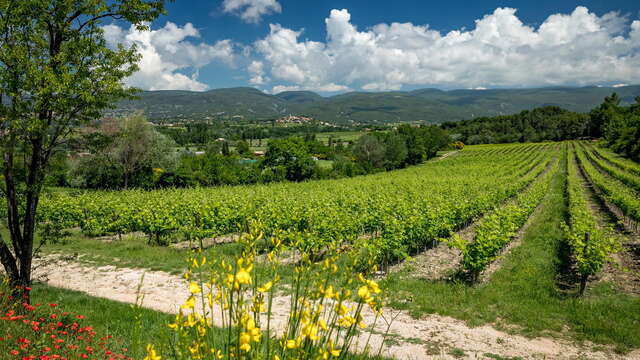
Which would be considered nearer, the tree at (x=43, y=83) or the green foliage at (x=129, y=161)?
the tree at (x=43, y=83)

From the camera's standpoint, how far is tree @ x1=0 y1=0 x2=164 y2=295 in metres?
5.76

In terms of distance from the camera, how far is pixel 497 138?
355 feet

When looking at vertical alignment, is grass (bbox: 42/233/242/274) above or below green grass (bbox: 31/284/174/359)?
below

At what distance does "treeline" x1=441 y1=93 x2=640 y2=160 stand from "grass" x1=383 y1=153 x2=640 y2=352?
88.7 meters

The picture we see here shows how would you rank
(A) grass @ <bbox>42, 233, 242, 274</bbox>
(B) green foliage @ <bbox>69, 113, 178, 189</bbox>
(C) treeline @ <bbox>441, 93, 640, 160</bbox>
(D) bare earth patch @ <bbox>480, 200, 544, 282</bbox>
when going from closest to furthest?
1. (D) bare earth patch @ <bbox>480, 200, 544, 282</bbox>
2. (A) grass @ <bbox>42, 233, 242, 274</bbox>
3. (B) green foliage @ <bbox>69, 113, 178, 189</bbox>
4. (C) treeline @ <bbox>441, 93, 640, 160</bbox>

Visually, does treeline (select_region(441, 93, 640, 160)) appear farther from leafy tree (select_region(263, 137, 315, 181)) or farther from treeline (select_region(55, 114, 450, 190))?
leafy tree (select_region(263, 137, 315, 181))

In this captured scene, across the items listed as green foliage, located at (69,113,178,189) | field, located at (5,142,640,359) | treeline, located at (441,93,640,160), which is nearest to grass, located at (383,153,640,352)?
field, located at (5,142,640,359)

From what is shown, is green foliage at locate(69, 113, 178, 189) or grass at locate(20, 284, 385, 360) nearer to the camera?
grass at locate(20, 284, 385, 360)

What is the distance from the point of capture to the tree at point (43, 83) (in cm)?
576

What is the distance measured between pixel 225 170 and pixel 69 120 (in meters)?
40.5

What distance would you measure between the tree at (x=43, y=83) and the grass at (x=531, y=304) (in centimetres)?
779

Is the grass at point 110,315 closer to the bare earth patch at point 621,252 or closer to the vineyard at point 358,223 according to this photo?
the vineyard at point 358,223

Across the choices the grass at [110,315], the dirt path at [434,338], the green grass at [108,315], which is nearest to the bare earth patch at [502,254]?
the dirt path at [434,338]

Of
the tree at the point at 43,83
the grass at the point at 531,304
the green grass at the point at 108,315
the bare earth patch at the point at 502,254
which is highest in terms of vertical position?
the tree at the point at 43,83
